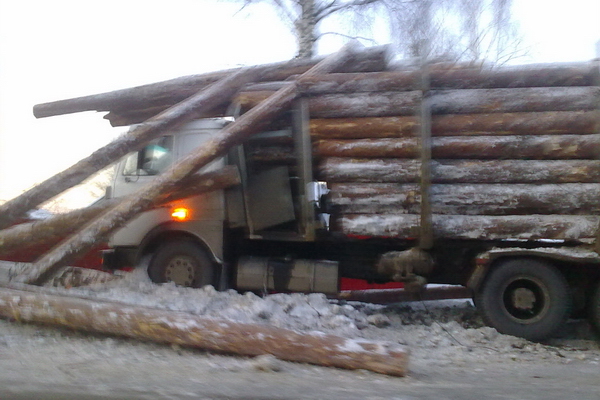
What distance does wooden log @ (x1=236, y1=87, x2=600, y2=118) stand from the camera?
620cm

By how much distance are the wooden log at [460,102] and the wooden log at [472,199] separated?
3.01ft

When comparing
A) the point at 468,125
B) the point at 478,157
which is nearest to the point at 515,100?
the point at 468,125

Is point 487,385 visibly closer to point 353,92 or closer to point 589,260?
point 589,260

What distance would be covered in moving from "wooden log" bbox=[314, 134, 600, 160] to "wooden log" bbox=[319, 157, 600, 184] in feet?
0.25

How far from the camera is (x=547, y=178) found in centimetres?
614

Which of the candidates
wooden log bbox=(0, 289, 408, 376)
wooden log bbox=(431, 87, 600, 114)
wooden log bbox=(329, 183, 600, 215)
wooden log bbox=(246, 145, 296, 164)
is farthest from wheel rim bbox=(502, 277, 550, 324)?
wooden log bbox=(246, 145, 296, 164)

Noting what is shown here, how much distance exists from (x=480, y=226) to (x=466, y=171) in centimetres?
67

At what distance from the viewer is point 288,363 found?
15.6ft

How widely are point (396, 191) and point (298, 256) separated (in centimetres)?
171

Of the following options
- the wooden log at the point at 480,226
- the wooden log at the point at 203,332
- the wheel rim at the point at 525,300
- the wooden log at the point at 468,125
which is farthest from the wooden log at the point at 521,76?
the wooden log at the point at 203,332

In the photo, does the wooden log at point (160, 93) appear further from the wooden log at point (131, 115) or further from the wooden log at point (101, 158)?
the wooden log at point (101, 158)

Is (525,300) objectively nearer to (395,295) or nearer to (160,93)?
(395,295)

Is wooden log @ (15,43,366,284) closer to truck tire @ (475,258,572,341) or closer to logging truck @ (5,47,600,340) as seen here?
logging truck @ (5,47,600,340)

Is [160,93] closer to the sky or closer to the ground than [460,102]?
closer to the sky
